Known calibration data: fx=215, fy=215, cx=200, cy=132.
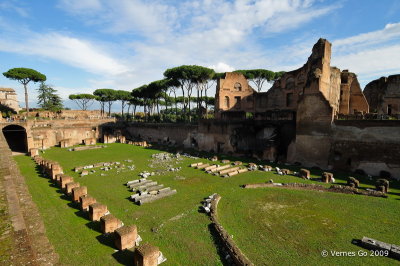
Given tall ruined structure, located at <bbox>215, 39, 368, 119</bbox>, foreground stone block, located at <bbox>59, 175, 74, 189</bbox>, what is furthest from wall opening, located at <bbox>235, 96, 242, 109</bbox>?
foreground stone block, located at <bbox>59, 175, 74, 189</bbox>

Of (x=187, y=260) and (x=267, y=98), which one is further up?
(x=267, y=98)

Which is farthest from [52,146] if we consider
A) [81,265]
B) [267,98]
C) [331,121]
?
[331,121]

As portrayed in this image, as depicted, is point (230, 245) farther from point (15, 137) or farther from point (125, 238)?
point (15, 137)

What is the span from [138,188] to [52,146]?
23120 millimetres

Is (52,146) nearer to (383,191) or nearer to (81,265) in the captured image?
(81,265)

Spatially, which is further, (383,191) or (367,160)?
(367,160)

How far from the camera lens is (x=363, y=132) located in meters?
15.2

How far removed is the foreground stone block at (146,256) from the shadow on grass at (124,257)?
306 millimetres

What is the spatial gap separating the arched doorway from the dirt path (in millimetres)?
20374

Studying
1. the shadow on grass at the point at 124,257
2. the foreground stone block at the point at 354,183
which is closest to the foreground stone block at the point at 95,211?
the shadow on grass at the point at 124,257

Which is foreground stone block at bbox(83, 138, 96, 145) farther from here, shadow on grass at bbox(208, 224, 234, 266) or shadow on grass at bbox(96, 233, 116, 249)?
shadow on grass at bbox(208, 224, 234, 266)

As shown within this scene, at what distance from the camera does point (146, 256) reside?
19.0ft

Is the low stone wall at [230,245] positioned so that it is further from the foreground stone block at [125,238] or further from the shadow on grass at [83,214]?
the shadow on grass at [83,214]

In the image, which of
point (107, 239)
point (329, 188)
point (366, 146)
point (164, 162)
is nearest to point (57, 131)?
point (164, 162)
